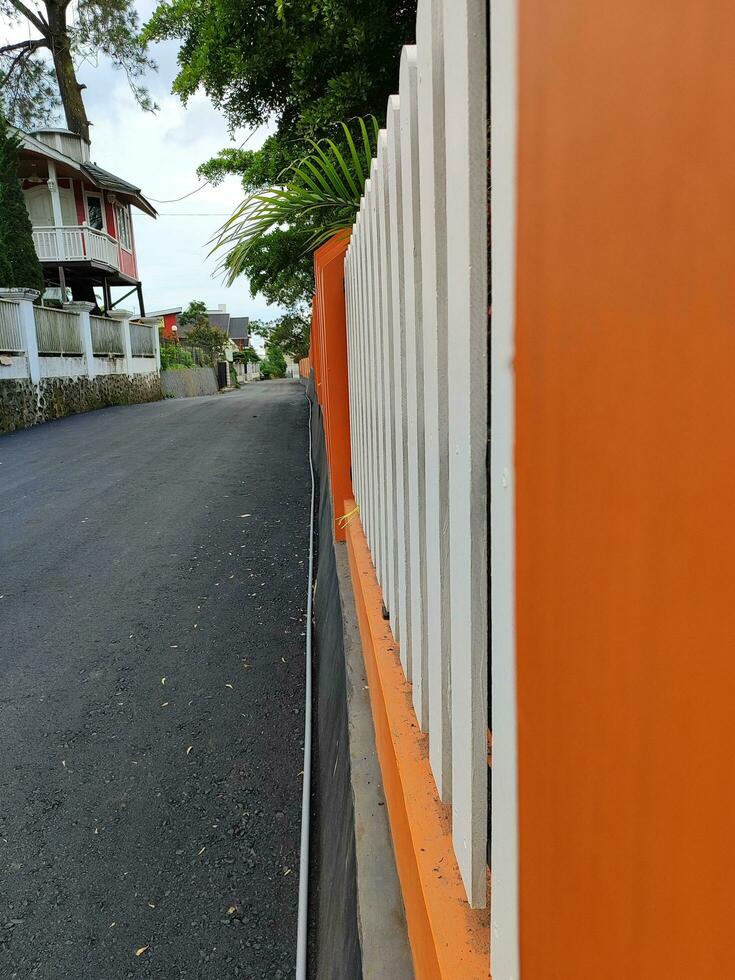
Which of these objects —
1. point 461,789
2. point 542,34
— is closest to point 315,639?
point 461,789

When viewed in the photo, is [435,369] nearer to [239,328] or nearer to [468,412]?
[468,412]

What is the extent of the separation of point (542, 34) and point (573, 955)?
0.92m

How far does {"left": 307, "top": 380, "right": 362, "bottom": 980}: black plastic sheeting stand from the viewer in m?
1.80

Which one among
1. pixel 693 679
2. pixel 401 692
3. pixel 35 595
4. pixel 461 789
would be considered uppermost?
pixel 693 679

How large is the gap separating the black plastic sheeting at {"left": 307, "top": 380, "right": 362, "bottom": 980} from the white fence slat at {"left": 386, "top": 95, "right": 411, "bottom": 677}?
1.87 ft

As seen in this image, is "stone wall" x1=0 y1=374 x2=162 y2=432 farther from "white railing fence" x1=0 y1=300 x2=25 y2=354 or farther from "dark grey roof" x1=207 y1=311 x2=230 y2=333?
"dark grey roof" x1=207 y1=311 x2=230 y2=333

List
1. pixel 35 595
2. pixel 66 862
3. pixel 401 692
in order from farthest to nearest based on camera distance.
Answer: pixel 35 595, pixel 66 862, pixel 401 692

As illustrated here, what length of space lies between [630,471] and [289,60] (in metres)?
8.83

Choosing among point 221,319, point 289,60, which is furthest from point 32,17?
point 221,319

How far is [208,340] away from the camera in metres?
A: 48.6

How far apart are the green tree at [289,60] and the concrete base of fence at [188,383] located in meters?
18.0

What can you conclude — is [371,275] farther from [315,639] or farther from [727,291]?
[315,639]

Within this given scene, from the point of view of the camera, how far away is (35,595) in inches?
186

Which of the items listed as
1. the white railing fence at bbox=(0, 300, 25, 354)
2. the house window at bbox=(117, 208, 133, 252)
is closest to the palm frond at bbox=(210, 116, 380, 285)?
the white railing fence at bbox=(0, 300, 25, 354)
